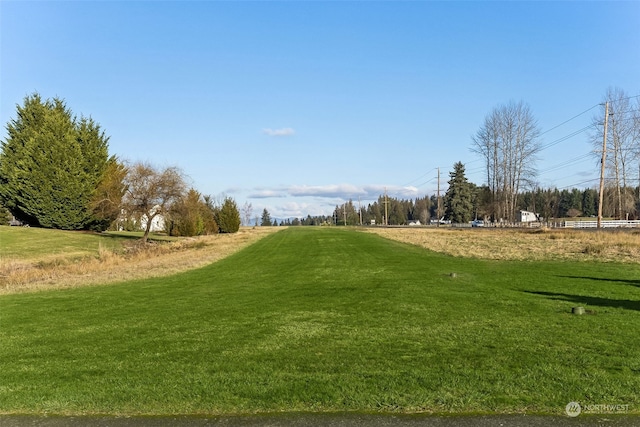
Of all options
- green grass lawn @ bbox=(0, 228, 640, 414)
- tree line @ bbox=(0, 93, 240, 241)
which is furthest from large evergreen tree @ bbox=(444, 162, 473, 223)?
green grass lawn @ bbox=(0, 228, 640, 414)

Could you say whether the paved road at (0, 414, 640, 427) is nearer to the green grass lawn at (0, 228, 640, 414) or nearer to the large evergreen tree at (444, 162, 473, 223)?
the green grass lawn at (0, 228, 640, 414)

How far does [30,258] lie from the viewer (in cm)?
3061

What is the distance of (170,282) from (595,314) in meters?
15.2

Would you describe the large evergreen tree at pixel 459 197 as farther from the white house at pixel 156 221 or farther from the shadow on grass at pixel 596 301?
the shadow on grass at pixel 596 301

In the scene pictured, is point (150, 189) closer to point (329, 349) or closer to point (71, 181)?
point (71, 181)

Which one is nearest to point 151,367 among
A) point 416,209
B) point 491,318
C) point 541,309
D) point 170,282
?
point 491,318

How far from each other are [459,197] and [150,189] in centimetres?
8183

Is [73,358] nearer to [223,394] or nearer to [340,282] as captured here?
[223,394]

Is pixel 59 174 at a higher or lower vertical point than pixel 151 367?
higher

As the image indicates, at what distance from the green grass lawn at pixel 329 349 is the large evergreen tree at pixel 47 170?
3860 cm

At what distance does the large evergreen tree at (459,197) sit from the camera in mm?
106625

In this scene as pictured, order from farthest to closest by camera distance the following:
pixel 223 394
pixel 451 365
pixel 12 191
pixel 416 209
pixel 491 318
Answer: pixel 416 209 → pixel 12 191 → pixel 491 318 → pixel 451 365 → pixel 223 394

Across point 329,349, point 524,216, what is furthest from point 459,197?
point 329,349

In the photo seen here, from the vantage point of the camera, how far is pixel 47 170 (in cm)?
4653
